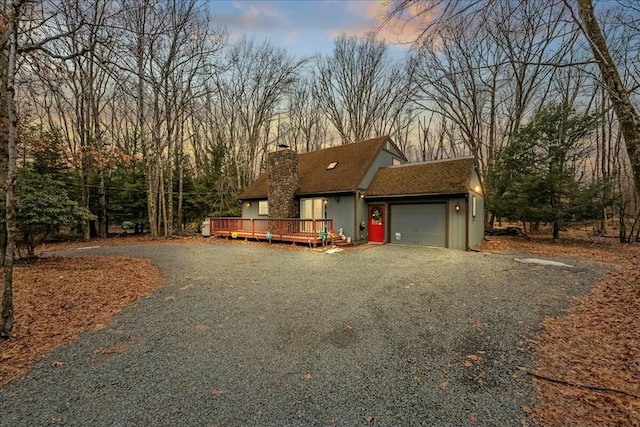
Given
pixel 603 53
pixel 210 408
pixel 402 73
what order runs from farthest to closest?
pixel 402 73, pixel 603 53, pixel 210 408

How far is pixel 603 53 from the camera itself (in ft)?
13.3

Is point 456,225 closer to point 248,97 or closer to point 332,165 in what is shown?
point 332,165

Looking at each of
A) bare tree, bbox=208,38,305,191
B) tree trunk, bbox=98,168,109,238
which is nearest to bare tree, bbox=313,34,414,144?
bare tree, bbox=208,38,305,191

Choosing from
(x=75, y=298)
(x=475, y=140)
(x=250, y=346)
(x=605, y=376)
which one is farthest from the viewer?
(x=475, y=140)

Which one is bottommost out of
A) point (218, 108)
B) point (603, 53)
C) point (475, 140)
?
point (603, 53)

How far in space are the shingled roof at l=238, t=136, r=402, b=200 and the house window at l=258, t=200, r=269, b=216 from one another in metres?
0.38

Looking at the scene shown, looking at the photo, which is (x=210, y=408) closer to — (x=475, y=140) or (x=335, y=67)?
(x=475, y=140)

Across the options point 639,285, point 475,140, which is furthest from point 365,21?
point 475,140

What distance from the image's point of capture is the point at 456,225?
10.5m

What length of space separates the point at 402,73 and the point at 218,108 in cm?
1649

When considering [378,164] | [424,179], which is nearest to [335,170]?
[378,164]

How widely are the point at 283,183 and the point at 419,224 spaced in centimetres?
700

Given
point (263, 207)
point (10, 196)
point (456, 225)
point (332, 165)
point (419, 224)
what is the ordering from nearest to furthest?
point (10, 196) < point (456, 225) < point (419, 224) < point (332, 165) < point (263, 207)

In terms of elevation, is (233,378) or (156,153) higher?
(156,153)
